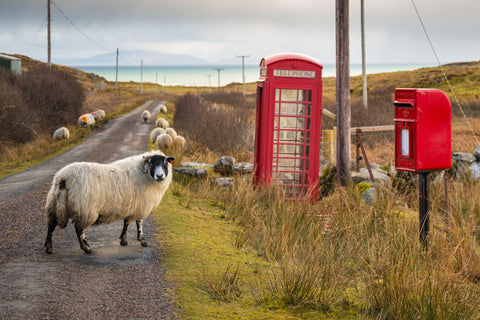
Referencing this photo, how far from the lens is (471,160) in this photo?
12.8 meters

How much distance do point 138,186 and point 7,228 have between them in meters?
2.47

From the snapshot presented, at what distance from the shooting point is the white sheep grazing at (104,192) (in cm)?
581

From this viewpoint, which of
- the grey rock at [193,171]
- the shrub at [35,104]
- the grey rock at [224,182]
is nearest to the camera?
the grey rock at [224,182]

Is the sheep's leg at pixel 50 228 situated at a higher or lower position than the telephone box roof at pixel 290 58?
lower

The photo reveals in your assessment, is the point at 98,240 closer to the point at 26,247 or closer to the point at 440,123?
the point at 26,247

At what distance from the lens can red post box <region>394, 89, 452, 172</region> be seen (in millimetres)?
5465

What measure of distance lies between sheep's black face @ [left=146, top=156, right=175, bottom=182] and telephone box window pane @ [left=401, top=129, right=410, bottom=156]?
295 centimetres

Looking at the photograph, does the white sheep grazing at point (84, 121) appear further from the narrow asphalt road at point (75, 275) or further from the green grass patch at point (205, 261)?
the green grass patch at point (205, 261)

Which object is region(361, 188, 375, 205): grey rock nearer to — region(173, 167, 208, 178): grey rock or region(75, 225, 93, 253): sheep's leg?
region(173, 167, 208, 178): grey rock

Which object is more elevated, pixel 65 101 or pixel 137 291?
pixel 65 101

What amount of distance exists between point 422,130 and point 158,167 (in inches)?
131

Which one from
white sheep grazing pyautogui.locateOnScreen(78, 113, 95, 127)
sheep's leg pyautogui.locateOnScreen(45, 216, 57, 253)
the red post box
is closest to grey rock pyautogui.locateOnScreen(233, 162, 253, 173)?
the red post box

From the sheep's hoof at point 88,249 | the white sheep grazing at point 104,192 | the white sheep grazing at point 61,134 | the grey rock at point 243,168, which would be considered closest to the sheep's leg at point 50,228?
the white sheep grazing at point 104,192

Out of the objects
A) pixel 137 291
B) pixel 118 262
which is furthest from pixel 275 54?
pixel 137 291
